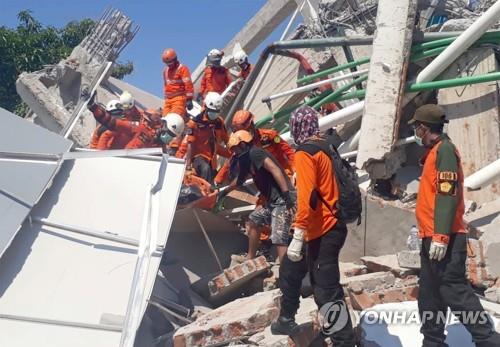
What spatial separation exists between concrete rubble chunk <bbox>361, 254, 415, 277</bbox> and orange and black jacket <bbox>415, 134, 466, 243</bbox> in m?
1.08

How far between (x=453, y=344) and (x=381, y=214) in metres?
1.53

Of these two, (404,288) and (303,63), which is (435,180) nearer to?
(404,288)

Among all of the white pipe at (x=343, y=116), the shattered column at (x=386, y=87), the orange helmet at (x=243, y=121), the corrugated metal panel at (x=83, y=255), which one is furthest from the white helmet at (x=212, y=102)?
the corrugated metal panel at (x=83, y=255)

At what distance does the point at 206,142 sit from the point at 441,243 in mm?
3953

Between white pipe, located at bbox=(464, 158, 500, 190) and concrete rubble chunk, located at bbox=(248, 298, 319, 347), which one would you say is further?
white pipe, located at bbox=(464, 158, 500, 190)

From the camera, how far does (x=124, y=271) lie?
3.99 meters

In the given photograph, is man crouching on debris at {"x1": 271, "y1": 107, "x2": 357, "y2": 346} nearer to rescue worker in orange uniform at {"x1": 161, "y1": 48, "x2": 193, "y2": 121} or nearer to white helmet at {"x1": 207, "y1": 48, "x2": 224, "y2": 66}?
rescue worker in orange uniform at {"x1": 161, "y1": 48, "x2": 193, "y2": 121}

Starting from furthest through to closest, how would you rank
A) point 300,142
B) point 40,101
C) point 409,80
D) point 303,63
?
point 40,101, point 303,63, point 409,80, point 300,142

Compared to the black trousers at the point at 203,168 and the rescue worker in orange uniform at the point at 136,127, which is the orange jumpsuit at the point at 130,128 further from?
the black trousers at the point at 203,168

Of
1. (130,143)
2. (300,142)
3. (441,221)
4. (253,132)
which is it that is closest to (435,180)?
(441,221)

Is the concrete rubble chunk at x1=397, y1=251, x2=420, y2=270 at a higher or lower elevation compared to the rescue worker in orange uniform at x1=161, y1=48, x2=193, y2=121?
lower

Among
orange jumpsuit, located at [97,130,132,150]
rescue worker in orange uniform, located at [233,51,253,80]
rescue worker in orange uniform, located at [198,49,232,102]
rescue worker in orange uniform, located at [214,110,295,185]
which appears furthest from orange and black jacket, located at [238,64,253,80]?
rescue worker in orange uniform, located at [214,110,295,185]

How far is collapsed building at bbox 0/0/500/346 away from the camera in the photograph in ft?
12.5

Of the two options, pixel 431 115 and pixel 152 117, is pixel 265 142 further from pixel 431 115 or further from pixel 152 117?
pixel 152 117
